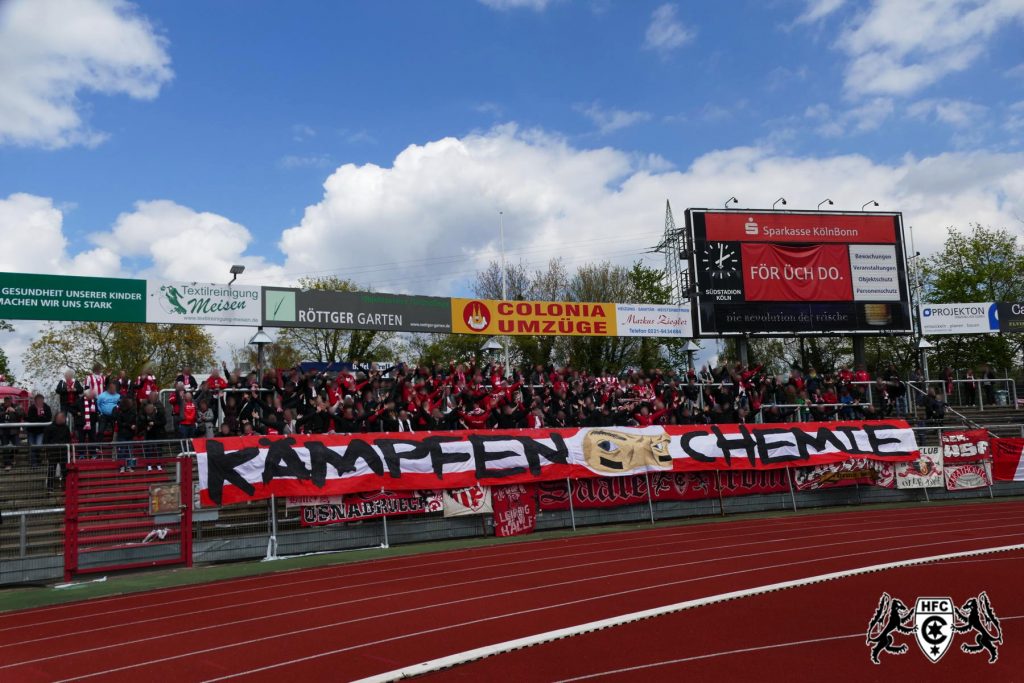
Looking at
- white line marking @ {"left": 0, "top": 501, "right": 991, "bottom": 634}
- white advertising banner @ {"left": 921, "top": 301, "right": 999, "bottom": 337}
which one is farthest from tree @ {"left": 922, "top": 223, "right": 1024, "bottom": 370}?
white line marking @ {"left": 0, "top": 501, "right": 991, "bottom": 634}

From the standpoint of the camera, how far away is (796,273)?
29.2 m

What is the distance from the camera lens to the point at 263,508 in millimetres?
15062

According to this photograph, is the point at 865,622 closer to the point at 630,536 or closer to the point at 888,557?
the point at 888,557

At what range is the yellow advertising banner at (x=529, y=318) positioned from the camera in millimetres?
25453

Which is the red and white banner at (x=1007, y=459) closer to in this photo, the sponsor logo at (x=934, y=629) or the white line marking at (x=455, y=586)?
the white line marking at (x=455, y=586)

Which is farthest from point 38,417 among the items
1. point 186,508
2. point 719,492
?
point 719,492

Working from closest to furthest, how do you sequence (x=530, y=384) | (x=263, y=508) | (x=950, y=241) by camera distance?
(x=263, y=508)
(x=530, y=384)
(x=950, y=241)

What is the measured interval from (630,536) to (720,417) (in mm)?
7359

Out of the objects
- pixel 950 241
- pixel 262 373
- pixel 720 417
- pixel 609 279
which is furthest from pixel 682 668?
pixel 950 241

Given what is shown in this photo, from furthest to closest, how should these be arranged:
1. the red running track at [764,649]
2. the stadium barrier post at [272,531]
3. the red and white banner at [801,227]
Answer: the red and white banner at [801,227]
the stadium barrier post at [272,531]
the red running track at [764,649]

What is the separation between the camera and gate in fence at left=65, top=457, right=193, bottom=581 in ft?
42.0

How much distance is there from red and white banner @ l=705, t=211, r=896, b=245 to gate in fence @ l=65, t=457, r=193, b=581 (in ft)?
67.7

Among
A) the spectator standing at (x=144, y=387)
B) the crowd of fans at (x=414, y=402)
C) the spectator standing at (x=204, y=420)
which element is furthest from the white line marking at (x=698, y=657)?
the spectator standing at (x=144, y=387)

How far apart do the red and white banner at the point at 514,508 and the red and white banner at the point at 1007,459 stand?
555 inches
